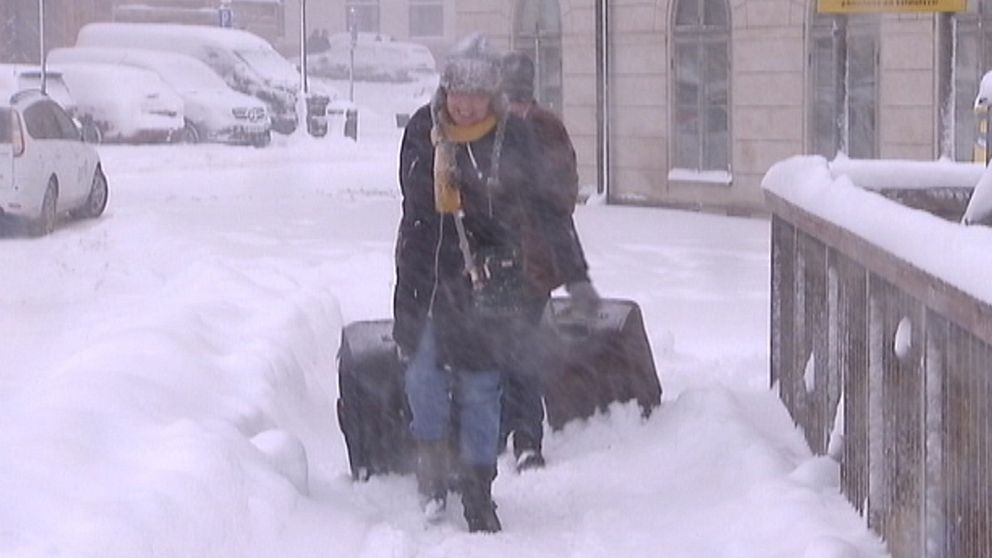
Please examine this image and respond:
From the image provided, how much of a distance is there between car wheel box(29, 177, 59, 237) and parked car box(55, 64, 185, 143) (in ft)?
48.7

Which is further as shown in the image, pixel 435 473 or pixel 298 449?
pixel 298 449

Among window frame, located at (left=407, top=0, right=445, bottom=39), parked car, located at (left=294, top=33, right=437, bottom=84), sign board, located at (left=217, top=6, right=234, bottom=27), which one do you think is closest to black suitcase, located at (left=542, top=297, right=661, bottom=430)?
sign board, located at (left=217, top=6, right=234, bottom=27)

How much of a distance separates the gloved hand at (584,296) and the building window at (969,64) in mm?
10310

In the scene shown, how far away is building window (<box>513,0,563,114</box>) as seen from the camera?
21.9 meters

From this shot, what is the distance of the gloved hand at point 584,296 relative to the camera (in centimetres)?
714

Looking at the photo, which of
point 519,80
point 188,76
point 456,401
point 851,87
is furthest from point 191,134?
Result: point 456,401

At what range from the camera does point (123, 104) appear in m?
35.2

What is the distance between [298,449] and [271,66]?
37223mm

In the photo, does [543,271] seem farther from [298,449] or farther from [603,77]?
[603,77]

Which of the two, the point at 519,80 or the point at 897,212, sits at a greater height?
the point at 519,80

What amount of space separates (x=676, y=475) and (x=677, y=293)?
267 inches

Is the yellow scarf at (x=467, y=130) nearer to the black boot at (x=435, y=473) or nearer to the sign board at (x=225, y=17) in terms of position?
the black boot at (x=435, y=473)

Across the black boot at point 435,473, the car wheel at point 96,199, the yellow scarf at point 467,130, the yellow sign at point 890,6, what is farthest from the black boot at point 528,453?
the car wheel at point 96,199

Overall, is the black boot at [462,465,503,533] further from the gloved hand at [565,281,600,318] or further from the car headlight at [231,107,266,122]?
the car headlight at [231,107,266,122]
